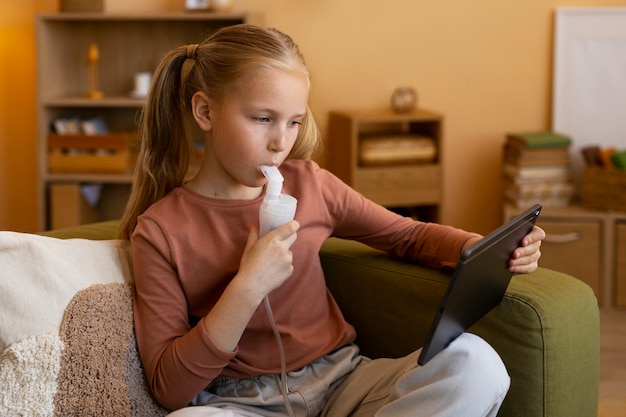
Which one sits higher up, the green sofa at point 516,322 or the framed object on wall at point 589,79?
the framed object on wall at point 589,79

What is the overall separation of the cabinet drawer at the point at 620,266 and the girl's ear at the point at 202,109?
2.00m

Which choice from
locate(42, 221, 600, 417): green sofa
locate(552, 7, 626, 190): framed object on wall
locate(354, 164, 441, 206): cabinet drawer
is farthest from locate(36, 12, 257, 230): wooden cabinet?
locate(42, 221, 600, 417): green sofa

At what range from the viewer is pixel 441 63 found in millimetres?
3461

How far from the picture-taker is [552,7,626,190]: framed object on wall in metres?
3.35

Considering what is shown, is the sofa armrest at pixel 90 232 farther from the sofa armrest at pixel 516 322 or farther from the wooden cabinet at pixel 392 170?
the wooden cabinet at pixel 392 170

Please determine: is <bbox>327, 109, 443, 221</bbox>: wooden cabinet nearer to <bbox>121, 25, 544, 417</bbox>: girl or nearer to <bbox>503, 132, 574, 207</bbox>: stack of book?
<bbox>503, 132, 574, 207</bbox>: stack of book

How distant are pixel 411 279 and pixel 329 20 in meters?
2.04

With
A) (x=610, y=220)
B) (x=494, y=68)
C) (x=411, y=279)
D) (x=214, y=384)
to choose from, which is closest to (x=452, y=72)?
(x=494, y=68)

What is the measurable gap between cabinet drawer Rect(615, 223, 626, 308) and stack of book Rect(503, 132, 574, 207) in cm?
23

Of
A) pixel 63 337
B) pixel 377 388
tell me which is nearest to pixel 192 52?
pixel 63 337

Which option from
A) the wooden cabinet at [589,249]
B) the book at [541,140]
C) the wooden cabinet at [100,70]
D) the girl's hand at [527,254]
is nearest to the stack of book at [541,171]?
the book at [541,140]

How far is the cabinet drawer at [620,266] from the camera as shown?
3.08m

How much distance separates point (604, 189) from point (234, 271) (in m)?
1.99

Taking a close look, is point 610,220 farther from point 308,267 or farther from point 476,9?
point 308,267
